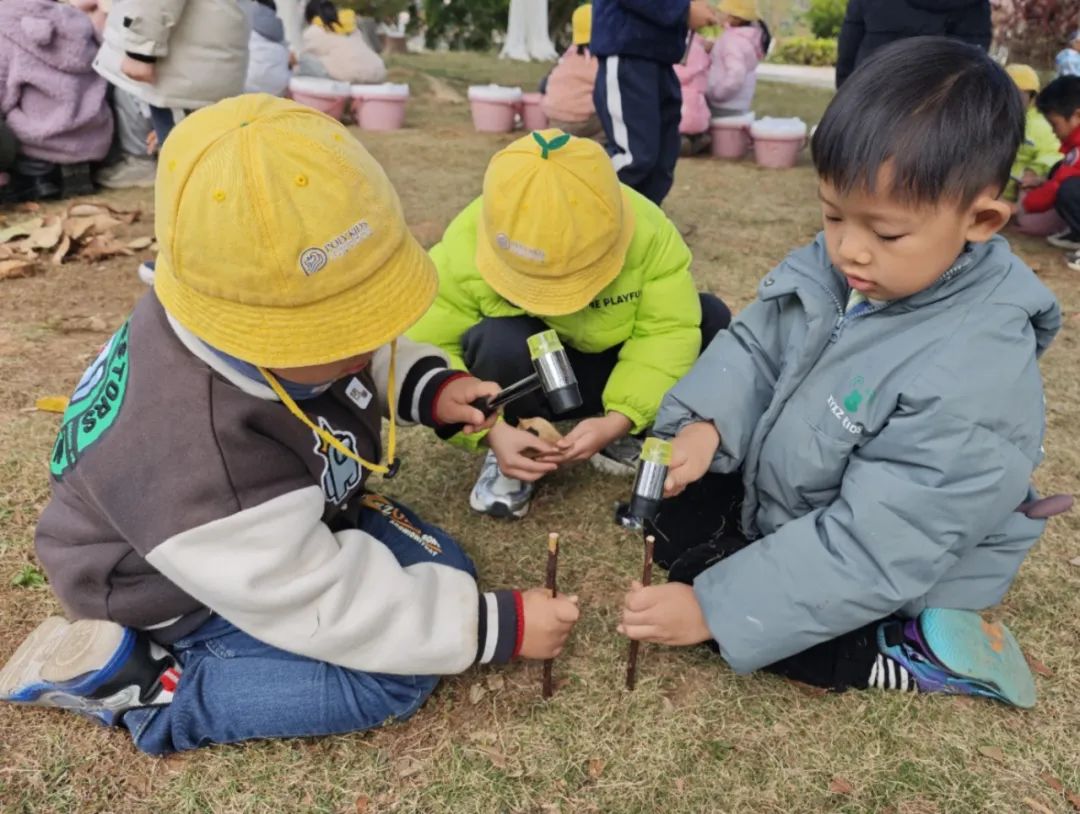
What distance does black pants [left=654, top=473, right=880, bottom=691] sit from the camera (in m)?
1.87

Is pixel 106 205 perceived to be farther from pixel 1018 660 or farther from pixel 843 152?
pixel 1018 660

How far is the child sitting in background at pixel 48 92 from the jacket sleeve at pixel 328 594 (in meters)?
4.84

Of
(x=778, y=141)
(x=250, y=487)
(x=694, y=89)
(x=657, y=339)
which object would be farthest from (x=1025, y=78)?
(x=250, y=487)

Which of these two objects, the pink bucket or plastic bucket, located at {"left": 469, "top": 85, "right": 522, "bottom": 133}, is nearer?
plastic bucket, located at {"left": 469, "top": 85, "right": 522, "bottom": 133}

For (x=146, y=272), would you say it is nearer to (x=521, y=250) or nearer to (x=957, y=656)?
(x=521, y=250)

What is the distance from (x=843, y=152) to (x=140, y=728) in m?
1.74

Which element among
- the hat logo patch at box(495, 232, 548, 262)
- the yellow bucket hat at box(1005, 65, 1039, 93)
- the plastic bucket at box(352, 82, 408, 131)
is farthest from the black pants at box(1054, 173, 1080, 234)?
the plastic bucket at box(352, 82, 408, 131)

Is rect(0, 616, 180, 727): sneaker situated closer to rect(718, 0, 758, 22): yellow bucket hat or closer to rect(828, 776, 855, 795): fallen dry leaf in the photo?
rect(828, 776, 855, 795): fallen dry leaf

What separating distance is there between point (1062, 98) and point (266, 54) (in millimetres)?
6084

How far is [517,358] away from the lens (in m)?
2.48

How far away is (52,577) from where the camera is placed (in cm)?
168

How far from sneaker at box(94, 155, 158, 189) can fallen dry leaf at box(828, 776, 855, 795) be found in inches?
223

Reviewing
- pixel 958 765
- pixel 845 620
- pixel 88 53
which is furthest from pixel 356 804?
pixel 88 53

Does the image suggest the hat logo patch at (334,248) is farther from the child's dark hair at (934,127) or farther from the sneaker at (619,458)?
the sneaker at (619,458)
